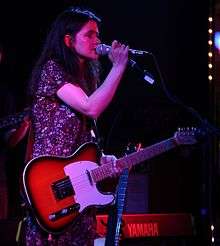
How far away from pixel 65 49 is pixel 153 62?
7.80ft

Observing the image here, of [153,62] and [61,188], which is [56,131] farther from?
[153,62]

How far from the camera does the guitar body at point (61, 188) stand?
230 cm

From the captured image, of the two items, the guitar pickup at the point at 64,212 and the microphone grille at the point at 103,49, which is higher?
the microphone grille at the point at 103,49

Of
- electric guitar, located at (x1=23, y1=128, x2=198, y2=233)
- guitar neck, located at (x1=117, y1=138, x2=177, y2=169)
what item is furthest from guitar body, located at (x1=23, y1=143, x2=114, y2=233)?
guitar neck, located at (x1=117, y1=138, x2=177, y2=169)

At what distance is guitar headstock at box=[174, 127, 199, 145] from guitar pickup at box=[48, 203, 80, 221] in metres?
0.73

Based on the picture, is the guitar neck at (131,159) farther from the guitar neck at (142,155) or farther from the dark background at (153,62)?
the dark background at (153,62)

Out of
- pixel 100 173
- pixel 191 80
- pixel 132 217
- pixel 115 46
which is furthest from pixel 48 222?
pixel 191 80

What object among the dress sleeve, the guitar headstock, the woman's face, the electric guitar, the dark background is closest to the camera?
the electric guitar

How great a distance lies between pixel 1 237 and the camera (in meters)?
3.43

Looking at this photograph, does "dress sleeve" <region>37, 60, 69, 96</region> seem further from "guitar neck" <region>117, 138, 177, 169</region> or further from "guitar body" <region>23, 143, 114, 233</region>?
"guitar neck" <region>117, 138, 177, 169</region>

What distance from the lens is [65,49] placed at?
2523 mm

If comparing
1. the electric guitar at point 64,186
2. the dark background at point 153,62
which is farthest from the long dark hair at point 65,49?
the dark background at point 153,62

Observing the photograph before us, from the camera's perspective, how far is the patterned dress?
2.34 m

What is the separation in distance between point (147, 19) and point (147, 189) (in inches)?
63.3
